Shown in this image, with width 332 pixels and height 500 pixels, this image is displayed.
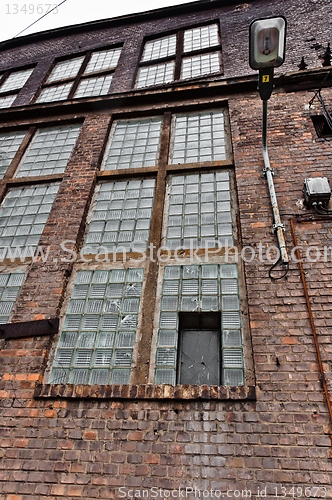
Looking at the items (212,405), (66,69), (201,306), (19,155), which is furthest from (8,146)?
(212,405)

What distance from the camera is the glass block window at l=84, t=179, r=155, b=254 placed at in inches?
183

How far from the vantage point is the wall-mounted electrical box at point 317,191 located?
163 inches

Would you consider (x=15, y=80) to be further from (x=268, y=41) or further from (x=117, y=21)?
(x=268, y=41)

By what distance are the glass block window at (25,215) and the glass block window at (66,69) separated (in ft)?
18.4

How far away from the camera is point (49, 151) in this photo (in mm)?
6555

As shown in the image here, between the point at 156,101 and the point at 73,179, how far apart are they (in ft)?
8.98

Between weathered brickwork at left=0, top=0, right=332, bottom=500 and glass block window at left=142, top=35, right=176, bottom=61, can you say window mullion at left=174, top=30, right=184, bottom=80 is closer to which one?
glass block window at left=142, top=35, right=176, bottom=61

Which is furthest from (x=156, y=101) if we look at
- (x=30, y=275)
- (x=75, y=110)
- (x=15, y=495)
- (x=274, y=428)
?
(x=15, y=495)

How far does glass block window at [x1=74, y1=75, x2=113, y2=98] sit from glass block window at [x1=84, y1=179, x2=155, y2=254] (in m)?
4.51

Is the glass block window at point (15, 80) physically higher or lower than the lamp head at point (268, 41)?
higher

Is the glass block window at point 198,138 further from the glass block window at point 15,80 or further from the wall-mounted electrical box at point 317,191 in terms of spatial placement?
the glass block window at point 15,80

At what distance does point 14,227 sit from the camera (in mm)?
5254

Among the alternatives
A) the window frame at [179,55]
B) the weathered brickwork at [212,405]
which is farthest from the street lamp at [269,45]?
the window frame at [179,55]

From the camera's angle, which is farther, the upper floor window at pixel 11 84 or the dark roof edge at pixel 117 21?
the dark roof edge at pixel 117 21
